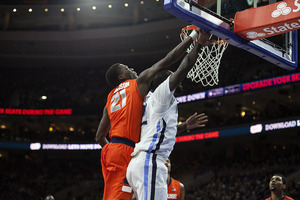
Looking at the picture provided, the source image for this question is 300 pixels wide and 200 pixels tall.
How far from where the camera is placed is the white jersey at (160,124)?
3.78 meters

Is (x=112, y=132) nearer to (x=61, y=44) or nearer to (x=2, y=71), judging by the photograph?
(x=61, y=44)

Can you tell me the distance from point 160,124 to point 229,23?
1.86 meters

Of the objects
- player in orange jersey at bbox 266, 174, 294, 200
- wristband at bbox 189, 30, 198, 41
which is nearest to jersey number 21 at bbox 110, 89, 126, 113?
wristband at bbox 189, 30, 198, 41

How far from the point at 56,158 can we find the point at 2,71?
27.2 ft

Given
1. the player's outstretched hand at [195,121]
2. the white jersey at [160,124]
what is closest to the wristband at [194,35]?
the white jersey at [160,124]

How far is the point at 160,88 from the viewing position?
379 centimetres

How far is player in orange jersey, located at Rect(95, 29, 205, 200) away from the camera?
398 centimetres

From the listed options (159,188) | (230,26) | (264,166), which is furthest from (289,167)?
(159,188)

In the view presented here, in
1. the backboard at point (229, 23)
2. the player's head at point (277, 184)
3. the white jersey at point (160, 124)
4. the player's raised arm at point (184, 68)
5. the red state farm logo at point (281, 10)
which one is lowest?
the player's head at point (277, 184)

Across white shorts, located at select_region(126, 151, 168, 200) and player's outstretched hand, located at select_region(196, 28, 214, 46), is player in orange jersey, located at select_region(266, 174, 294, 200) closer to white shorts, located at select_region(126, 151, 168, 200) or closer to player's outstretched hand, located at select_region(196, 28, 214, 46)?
player's outstretched hand, located at select_region(196, 28, 214, 46)

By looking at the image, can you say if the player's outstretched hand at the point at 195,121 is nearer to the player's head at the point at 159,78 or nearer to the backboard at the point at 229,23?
the player's head at the point at 159,78

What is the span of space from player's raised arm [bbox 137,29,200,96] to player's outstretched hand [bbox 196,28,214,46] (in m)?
0.07

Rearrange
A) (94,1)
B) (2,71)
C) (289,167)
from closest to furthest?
1. (289,167)
2. (94,1)
3. (2,71)

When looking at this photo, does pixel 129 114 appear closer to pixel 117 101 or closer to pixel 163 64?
pixel 117 101
